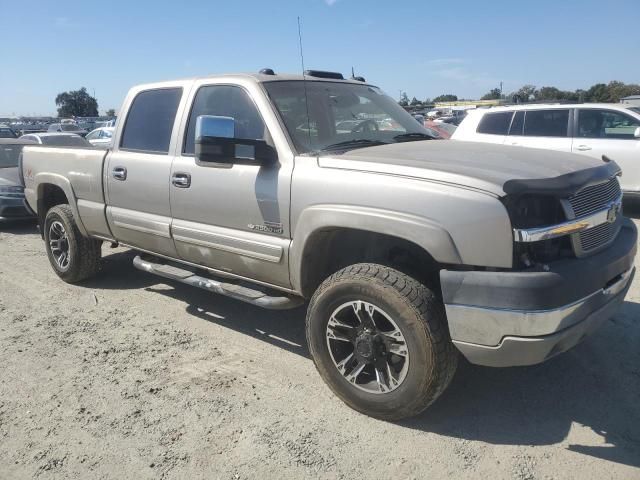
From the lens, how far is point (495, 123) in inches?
356

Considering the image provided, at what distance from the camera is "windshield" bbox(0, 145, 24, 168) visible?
391 inches

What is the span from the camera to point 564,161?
3.11m

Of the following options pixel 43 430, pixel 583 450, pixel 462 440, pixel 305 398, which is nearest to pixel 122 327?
pixel 43 430

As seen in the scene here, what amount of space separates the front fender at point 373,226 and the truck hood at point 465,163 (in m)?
0.23

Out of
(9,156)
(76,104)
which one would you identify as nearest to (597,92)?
(9,156)

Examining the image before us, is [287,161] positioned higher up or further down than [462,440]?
higher up

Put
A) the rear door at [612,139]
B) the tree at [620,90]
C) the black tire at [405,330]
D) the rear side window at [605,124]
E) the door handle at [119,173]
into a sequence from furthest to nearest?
the tree at [620,90], the rear side window at [605,124], the rear door at [612,139], the door handle at [119,173], the black tire at [405,330]

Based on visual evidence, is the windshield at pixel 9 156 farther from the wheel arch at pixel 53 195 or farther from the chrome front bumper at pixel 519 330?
the chrome front bumper at pixel 519 330

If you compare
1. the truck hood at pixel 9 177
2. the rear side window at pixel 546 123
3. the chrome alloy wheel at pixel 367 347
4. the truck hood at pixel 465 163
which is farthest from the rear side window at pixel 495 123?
the truck hood at pixel 9 177

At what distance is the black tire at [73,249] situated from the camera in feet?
17.6

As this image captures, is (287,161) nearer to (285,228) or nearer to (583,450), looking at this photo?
(285,228)

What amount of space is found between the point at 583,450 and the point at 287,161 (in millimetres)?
2310

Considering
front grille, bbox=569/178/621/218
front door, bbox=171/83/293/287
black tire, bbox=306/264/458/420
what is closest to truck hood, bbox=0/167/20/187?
front door, bbox=171/83/293/287

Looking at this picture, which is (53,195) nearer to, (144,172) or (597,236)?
(144,172)
